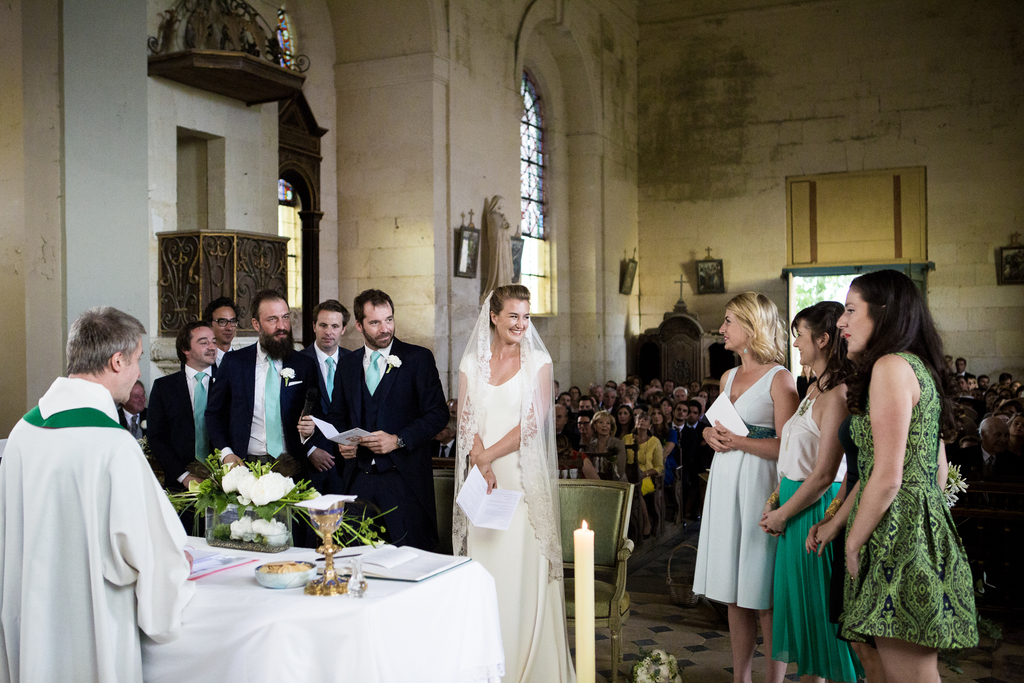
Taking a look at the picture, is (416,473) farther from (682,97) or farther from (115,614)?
(682,97)

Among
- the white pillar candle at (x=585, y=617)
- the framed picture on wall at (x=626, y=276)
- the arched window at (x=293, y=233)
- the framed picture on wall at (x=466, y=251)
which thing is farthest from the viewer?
the framed picture on wall at (x=626, y=276)

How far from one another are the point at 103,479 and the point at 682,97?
17.7m

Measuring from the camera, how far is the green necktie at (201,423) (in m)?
4.57

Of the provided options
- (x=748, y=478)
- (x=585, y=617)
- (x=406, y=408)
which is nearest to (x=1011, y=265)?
(x=748, y=478)

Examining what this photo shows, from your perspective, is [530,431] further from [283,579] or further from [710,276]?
[710,276]

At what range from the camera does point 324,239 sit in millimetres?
12562

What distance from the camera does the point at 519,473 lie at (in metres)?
3.68

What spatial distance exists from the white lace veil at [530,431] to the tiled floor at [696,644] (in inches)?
36.3

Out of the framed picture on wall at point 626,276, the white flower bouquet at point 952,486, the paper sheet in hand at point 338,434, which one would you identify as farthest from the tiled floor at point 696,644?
the framed picture on wall at point 626,276

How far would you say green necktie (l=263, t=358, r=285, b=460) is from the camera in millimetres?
4266

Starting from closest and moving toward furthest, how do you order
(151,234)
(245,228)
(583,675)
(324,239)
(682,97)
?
(583,675) < (151,234) < (245,228) < (324,239) < (682,97)

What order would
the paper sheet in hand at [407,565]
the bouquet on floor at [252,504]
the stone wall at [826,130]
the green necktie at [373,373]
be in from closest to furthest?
the paper sheet in hand at [407,565], the bouquet on floor at [252,504], the green necktie at [373,373], the stone wall at [826,130]

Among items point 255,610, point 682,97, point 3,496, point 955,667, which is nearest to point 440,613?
point 255,610

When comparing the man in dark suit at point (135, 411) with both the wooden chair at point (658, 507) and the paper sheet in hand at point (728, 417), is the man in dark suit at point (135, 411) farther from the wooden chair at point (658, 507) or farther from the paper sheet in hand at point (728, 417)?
the paper sheet in hand at point (728, 417)
